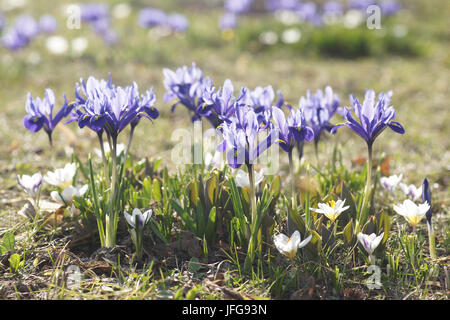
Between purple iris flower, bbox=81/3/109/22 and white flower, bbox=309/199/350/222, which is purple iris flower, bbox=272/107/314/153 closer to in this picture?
white flower, bbox=309/199/350/222

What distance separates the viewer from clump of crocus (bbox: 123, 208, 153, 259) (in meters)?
2.28

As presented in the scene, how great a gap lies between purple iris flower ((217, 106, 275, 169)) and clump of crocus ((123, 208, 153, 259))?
0.54m

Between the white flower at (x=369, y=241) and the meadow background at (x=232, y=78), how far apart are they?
232 mm

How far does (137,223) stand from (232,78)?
4243mm

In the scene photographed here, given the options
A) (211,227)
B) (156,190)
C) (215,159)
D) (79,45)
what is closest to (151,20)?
(79,45)

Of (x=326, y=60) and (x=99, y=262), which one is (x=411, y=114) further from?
(x=99, y=262)

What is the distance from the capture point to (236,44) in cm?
773

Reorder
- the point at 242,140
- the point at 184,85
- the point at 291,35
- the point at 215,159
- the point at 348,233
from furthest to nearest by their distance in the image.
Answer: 1. the point at 291,35
2. the point at 215,159
3. the point at 184,85
4. the point at 348,233
5. the point at 242,140

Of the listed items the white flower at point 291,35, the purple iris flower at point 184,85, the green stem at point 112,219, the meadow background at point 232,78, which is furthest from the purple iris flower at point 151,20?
the green stem at point 112,219

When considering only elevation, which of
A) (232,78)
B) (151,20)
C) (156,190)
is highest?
(151,20)

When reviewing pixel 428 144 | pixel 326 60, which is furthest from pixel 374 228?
pixel 326 60

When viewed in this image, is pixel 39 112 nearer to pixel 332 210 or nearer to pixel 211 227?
pixel 211 227

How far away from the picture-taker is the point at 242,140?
2053 mm

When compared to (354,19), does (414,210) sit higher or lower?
lower
